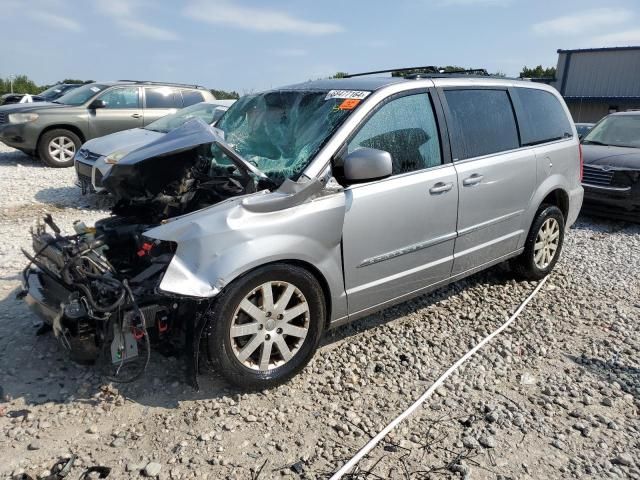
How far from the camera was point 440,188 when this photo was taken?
3764 millimetres

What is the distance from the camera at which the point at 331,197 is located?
323 cm

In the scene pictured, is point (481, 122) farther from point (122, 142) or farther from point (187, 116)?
point (187, 116)

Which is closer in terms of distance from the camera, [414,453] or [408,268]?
[414,453]

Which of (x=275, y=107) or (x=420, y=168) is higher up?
(x=275, y=107)

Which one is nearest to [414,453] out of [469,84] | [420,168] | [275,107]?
[420,168]

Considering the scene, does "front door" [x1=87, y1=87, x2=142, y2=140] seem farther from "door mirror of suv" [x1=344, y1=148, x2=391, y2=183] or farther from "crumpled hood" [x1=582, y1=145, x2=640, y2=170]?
"door mirror of suv" [x1=344, y1=148, x2=391, y2=183]

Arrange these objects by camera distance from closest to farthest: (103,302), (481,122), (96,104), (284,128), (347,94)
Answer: (103,302), (347,94), (284,128), (481,122), (96,104)

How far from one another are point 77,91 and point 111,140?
4587 mm

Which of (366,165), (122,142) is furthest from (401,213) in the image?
(122,142)

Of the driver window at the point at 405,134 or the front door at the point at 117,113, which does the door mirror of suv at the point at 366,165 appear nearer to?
the driver window at the point at 405,134

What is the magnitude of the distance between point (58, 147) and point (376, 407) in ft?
32.3

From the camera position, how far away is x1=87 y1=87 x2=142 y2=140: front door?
10781mm

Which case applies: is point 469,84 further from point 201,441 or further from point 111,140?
point 111,140

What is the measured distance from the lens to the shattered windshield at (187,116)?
862cm
